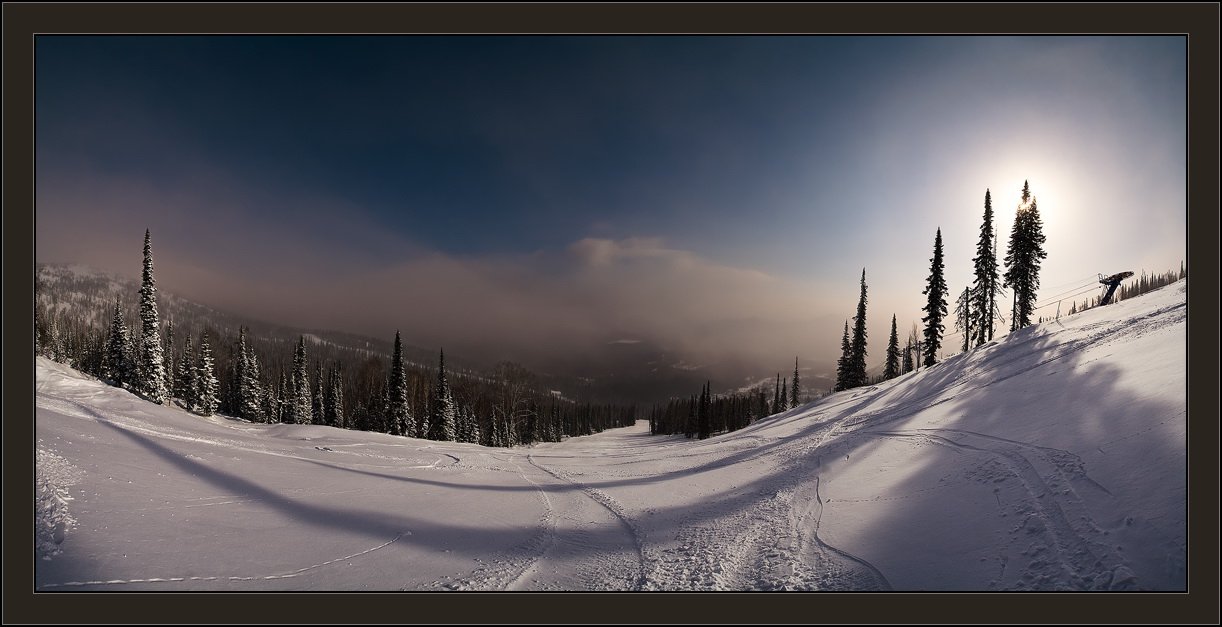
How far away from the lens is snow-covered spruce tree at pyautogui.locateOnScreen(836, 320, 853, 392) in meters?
50.9

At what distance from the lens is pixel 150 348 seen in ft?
107

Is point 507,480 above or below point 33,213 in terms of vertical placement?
below

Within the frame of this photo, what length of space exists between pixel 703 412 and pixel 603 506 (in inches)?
1975

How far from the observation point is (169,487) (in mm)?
8523

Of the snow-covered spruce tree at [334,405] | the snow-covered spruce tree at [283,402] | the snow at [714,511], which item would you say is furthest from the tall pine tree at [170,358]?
the snow at [714,511]

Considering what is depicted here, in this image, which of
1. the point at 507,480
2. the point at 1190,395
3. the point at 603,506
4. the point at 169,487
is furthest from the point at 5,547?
the point at 1190,395

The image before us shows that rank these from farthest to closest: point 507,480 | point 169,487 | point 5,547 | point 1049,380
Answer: point 507,480
point 1049,380
point 169,487
point 5,547

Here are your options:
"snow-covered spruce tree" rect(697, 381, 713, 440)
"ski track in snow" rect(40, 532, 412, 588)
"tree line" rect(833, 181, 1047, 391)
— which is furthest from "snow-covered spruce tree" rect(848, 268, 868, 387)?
"ski track in snow" rect(40, 532, 412, 588)

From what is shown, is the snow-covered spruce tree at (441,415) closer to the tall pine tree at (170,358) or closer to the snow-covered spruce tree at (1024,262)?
the tall pine tree at (170,358)

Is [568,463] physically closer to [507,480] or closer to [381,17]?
[507,480]

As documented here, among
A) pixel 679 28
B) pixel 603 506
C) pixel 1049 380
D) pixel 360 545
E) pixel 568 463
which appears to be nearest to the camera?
pixel 679 28

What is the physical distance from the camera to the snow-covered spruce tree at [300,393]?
4991cm

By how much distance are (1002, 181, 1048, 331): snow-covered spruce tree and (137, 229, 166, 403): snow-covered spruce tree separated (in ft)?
242

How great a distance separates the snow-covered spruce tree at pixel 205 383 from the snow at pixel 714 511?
3712 cm
